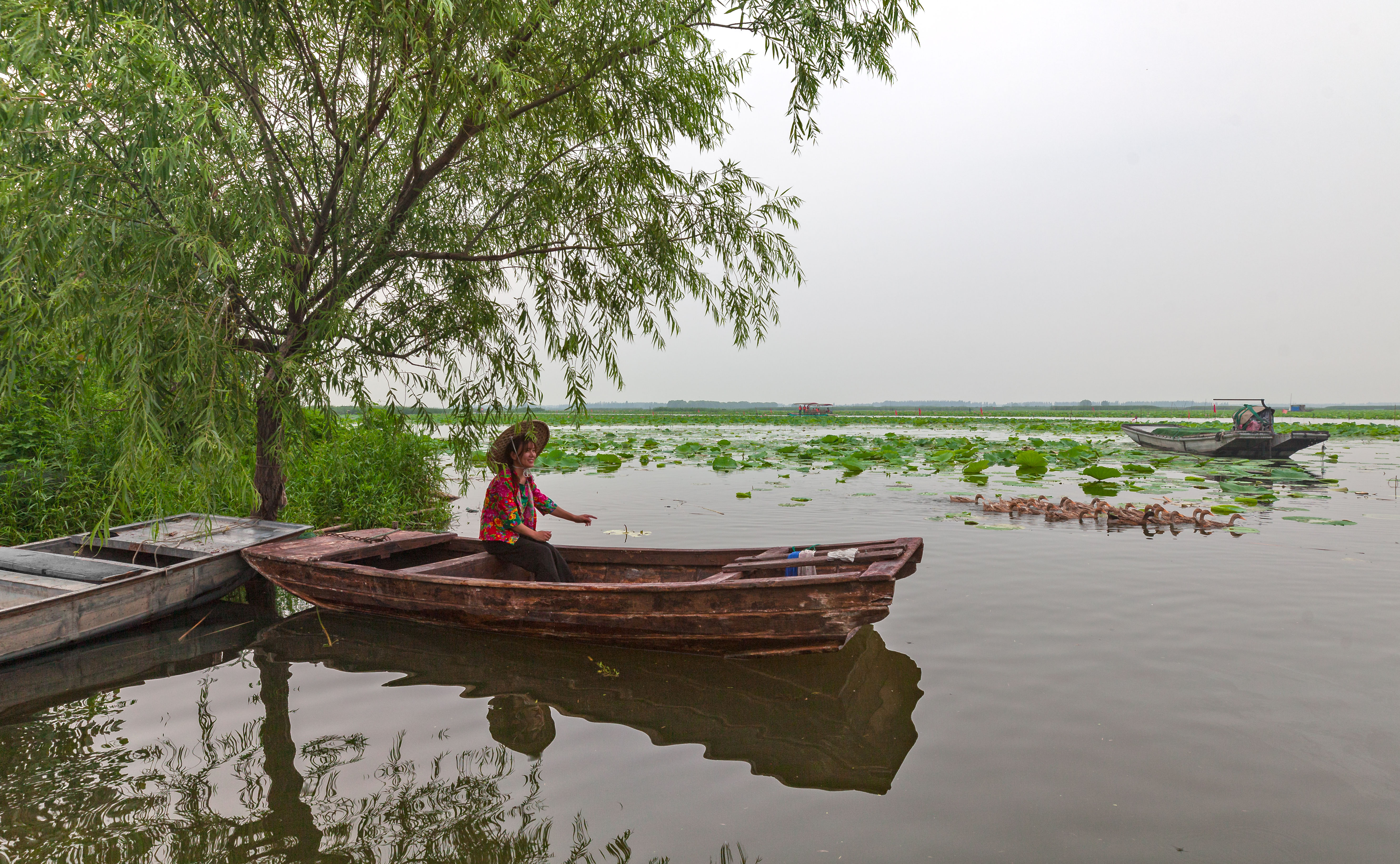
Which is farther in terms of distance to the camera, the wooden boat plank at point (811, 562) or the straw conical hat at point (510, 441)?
the straw conical hat at point (510, 441)

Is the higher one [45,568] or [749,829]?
[45,568]

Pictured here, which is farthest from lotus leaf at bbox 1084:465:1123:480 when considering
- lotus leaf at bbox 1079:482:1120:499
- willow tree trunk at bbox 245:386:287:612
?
willow tree trunk at bbox 245:386:287:612

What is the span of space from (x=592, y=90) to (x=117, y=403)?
18.2 ft

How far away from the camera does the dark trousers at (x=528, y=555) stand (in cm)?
530

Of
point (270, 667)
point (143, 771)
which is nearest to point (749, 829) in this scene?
point (143, 771)

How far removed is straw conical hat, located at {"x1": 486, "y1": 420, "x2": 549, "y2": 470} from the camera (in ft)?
16.8

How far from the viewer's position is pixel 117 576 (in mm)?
5047

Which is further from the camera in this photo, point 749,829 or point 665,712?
point 665,712

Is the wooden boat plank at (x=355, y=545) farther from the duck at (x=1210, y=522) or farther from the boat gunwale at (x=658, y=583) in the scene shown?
the duck at (x=1210, y=522)

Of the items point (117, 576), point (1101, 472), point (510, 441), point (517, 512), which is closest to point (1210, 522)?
point (1101, 472)

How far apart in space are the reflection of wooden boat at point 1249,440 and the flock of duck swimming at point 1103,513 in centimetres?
860

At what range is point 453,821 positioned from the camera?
2.70 metres

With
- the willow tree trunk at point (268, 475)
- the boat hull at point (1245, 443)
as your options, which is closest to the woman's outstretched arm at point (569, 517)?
the willow tree trunk at point (268, 475)

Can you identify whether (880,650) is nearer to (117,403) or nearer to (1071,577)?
(1071,577)
